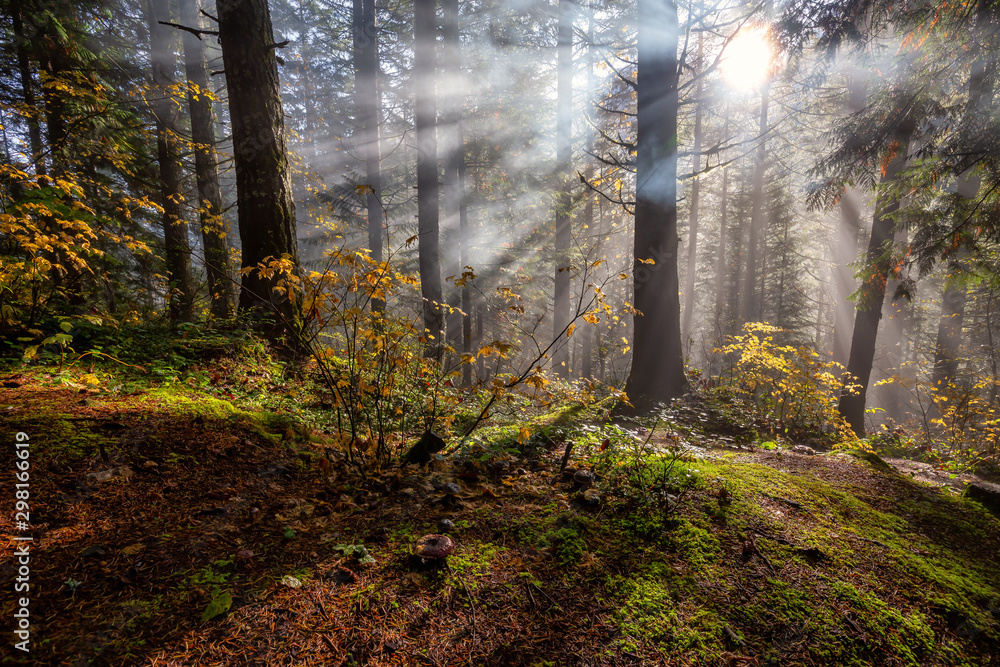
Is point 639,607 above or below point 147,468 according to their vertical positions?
below

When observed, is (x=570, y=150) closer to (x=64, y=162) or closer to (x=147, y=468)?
(x=64, y=162)

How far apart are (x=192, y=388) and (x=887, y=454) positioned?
1028 centimetres

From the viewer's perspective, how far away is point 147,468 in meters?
2.31

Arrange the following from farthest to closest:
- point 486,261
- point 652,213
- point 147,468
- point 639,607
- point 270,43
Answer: point 486,261
point 652,213
point 270,43
point 147,468
point 639,607

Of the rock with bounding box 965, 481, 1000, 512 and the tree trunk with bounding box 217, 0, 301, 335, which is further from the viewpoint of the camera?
the tree trunk with bounding box 217, 0, 301, 335

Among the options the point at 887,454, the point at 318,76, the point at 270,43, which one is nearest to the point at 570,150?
the point at 270,43

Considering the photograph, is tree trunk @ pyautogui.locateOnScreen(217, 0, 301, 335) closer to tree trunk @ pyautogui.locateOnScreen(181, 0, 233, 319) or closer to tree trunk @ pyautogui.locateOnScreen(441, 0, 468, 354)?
tree trunk @ pyautogui.locateOnScreen(181, 0, 233, 319)

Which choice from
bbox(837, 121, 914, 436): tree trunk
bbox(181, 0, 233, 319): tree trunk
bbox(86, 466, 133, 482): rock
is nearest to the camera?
bbox(86, 466, 133, 482): rock

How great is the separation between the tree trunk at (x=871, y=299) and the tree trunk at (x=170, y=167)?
1249 cm

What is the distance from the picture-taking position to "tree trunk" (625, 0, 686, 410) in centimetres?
593

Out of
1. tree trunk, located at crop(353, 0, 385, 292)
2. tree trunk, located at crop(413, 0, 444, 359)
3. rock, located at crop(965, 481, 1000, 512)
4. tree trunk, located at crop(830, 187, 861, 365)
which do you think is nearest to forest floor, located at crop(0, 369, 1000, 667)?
rock, located at crop(965, 481, 1000, 512)

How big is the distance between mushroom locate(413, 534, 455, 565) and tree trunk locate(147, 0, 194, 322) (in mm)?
6796

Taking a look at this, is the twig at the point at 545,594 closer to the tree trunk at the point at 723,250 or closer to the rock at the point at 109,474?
the rock at the point at 109,474

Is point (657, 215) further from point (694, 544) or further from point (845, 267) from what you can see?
point (845, 267)
